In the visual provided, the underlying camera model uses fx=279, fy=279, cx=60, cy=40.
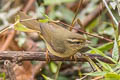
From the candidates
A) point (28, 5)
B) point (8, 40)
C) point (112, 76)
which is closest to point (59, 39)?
point (112, 76)

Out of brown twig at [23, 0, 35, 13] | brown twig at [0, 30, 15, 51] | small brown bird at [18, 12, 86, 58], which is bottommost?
brown twig at [0, 30, 15, 51]

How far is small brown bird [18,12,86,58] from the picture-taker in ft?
8.74

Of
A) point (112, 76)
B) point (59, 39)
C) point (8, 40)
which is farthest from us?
point (8, 40)

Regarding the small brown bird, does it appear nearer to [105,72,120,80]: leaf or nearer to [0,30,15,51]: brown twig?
[105,72,120,80]: leaf

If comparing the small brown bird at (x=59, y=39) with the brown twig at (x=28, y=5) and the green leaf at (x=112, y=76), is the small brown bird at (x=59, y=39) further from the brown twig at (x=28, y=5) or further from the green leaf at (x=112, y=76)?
the brown twig at (x=28, y=5)

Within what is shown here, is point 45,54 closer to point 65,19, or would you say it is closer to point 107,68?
point 107,68

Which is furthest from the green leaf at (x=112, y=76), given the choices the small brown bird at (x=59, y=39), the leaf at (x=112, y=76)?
the small brown bird at (x=59, y=39)

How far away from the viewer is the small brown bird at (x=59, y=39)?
2.66 m

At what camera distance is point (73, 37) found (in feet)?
8.73

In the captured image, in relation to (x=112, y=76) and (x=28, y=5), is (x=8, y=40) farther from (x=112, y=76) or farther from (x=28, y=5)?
(x=112, y=76)

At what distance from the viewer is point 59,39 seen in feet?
9.39

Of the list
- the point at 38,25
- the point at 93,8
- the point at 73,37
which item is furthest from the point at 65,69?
the point at 73,37

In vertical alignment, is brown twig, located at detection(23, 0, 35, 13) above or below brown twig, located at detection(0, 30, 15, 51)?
above

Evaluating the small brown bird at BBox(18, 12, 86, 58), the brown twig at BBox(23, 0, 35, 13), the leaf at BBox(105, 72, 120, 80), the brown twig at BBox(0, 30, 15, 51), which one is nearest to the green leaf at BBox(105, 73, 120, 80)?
the leaf at BBox(105, 72, 120, 80)
